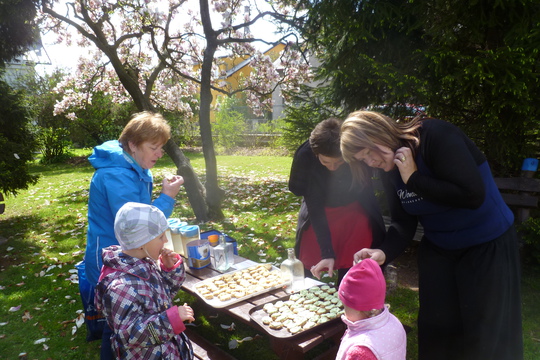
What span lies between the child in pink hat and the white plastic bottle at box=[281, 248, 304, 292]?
1.17 m

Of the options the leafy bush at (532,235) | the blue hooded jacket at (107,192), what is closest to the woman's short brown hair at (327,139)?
the blue hooded jacket at (107,192)

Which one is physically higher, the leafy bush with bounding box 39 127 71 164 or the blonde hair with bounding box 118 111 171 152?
the blonde hair with bounding box 118 111 171 152

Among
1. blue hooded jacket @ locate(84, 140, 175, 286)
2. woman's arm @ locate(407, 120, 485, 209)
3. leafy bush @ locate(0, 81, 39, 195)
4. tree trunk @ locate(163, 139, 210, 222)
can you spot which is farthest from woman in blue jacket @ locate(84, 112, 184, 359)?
leafy bush @ locate(0, 81, 39, 195)

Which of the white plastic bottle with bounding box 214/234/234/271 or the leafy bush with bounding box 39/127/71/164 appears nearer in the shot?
the white plastic bottle with bounding box 214/234/234/271

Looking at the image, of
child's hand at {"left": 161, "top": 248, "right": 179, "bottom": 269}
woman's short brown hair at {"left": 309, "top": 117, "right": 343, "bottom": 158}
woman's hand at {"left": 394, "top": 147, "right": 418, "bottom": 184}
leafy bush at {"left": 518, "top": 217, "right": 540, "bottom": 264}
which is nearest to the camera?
woman's hand at {"left": 394, "top": 147, "right": 418, "bottom": 184}

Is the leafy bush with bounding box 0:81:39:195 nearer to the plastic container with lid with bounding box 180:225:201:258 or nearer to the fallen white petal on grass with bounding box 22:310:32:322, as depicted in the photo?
the fallen white petal on grass with bounding box 22:310:32:322

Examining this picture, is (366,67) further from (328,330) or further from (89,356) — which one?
(89,356)

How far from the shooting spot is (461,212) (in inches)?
82.2

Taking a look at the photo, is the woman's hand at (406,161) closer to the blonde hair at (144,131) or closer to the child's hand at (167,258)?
the child's hand at (167,258)

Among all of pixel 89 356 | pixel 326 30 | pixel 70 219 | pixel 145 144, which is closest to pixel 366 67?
pixel 326 30

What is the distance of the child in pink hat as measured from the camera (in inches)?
69.6

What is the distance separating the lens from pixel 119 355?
7.02 ft

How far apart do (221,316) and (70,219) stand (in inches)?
229

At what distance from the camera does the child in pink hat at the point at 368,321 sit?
177 centimetres
